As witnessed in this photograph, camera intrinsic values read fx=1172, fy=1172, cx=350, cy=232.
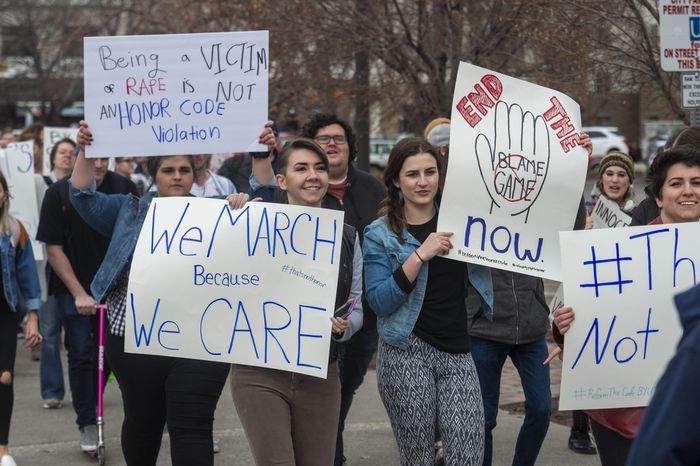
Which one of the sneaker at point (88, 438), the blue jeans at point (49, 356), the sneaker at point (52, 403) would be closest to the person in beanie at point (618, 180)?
the sneaker at point (88, 438)

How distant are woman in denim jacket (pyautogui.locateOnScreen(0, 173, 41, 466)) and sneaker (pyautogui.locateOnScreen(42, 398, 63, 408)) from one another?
2461 millimetres

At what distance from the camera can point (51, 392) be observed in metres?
8.93

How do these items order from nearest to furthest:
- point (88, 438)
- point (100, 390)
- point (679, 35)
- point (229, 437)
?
1. point (679, 35)
2. point (100, 390)
3. point (88, 438)
4. point (229, 437)

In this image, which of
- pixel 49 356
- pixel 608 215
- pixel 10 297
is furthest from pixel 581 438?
pixel 49 356

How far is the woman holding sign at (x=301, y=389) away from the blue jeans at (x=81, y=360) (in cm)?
288

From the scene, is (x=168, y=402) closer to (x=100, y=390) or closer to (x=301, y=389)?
(x=301, y=389)

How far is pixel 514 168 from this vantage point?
5.01 metres

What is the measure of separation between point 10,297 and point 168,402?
5.75 feet

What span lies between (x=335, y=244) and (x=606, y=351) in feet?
3.83

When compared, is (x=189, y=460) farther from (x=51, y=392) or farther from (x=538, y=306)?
(x=51, y=392)

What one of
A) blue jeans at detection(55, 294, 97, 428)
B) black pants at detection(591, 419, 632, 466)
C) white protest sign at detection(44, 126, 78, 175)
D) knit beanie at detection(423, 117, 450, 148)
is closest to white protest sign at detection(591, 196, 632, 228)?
knit beanie at detection(423, 117, 450, 148)

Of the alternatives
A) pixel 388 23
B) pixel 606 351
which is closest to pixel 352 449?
pixel 606 351

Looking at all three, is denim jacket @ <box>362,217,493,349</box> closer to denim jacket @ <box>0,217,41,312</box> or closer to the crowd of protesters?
the crowd of protesters

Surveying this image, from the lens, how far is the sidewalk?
717cm
